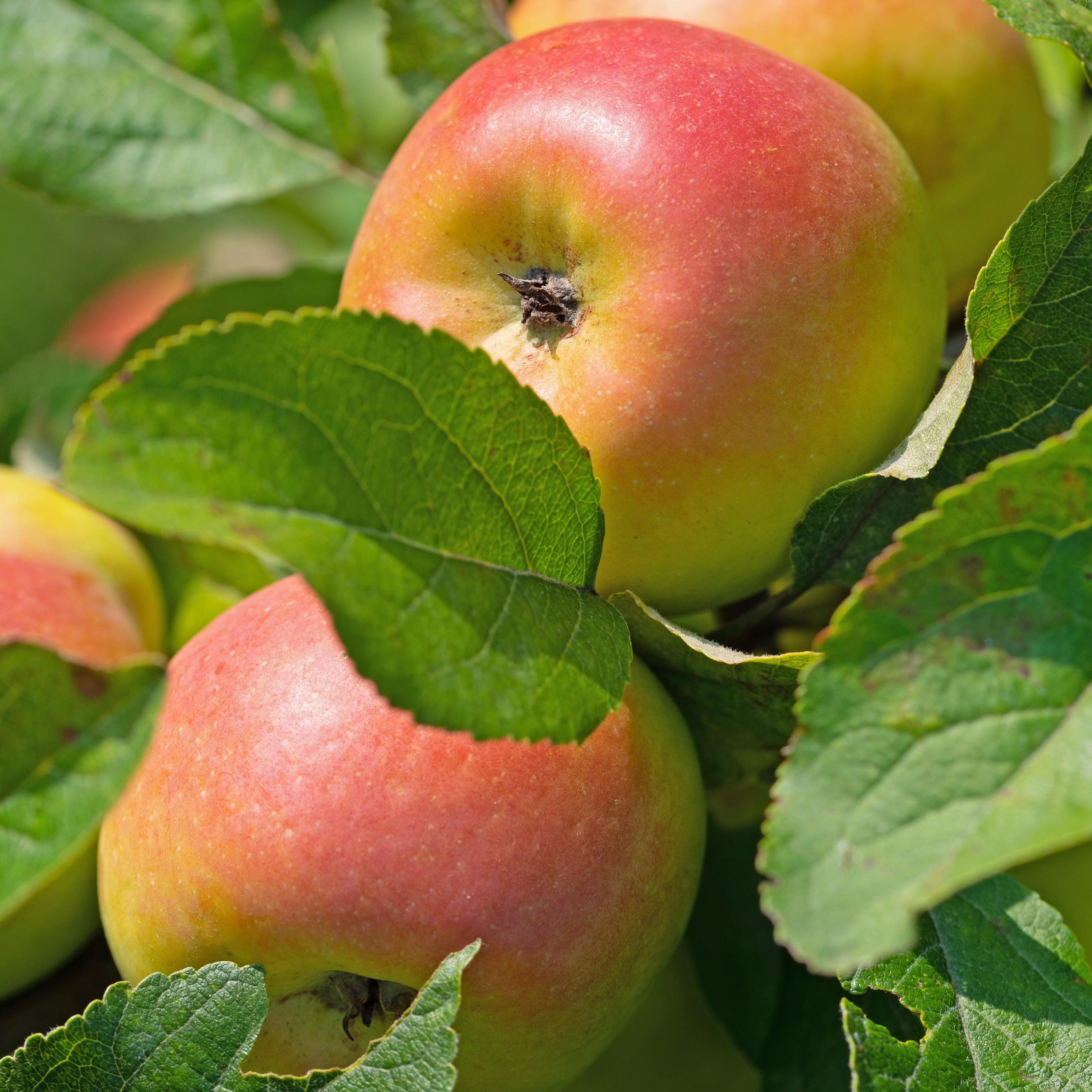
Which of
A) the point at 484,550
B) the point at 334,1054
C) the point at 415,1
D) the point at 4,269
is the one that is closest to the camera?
the point at 484,550

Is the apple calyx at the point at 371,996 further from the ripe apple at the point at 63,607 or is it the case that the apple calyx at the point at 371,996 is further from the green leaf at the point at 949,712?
the green leaf at the point at 949,712

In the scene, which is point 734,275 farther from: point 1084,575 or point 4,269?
point 4,269

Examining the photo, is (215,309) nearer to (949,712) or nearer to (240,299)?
(240,299)

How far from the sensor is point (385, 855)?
1.89 ft

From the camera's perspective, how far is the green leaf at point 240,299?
0.95m

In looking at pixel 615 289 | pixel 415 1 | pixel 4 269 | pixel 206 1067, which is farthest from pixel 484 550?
pixel 4 269

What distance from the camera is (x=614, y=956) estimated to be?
63 centimetres

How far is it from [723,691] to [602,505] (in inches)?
5.5

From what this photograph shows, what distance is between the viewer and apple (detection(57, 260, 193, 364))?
1.74 m

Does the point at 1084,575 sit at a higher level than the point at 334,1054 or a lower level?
higher

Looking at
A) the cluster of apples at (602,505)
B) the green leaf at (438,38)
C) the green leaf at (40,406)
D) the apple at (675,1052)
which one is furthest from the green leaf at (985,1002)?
the green leaf at (40,406)

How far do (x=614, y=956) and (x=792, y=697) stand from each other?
0.17 m

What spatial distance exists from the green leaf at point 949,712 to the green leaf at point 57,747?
27 cm

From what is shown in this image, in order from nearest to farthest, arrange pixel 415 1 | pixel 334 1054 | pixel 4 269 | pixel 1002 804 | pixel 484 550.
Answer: pixel 1002 804, pixel 484 550, pixel 334 1054, pixel 415 1, pixel 4 269
